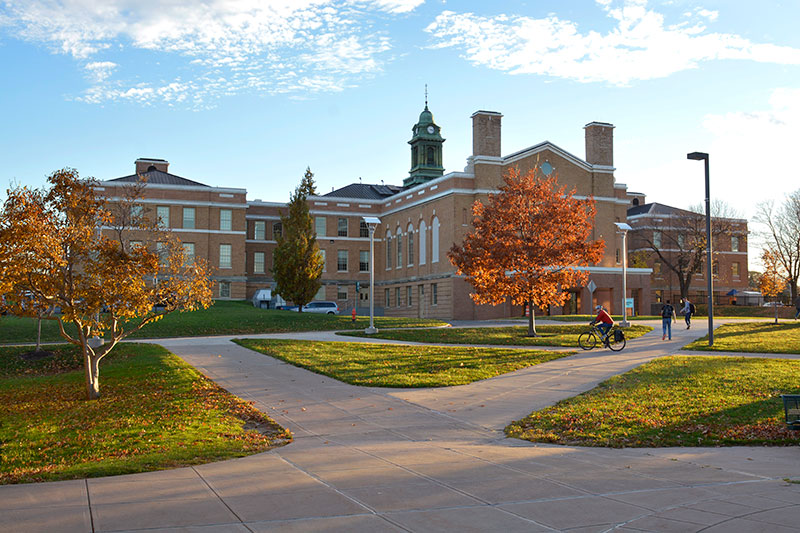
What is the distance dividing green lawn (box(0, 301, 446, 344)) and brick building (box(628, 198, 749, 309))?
4582 cm

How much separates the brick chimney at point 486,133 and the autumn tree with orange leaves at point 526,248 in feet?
73.4

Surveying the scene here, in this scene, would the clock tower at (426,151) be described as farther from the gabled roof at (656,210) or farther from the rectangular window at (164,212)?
the rectangular window at (164,212)

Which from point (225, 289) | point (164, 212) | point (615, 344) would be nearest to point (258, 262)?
point (225, 289)

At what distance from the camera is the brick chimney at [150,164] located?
73300 mm

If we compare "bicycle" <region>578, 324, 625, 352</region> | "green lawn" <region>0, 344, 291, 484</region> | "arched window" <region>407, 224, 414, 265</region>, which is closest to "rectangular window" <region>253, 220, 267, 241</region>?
"arched window" <region>407, 224, 414, 265</region>

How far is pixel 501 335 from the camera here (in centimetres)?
3278

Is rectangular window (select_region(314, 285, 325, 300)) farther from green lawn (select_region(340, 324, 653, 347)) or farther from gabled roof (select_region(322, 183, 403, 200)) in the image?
green lawn (select_region(340, 324, 653, 347))

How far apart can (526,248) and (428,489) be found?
26.8 m

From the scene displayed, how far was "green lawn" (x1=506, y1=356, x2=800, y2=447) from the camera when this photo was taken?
36.6 feet

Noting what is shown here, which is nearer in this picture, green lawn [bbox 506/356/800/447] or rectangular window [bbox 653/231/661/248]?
green lawn [bbox 506/356/800/447]

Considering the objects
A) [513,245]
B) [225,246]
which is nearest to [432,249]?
[225,246]

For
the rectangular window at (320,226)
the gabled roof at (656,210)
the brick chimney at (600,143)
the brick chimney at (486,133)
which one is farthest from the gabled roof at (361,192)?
the gabled roof at (656,210)

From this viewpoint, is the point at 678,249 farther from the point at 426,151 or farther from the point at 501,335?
the point at 501,335

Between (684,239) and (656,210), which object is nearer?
(684,239)
